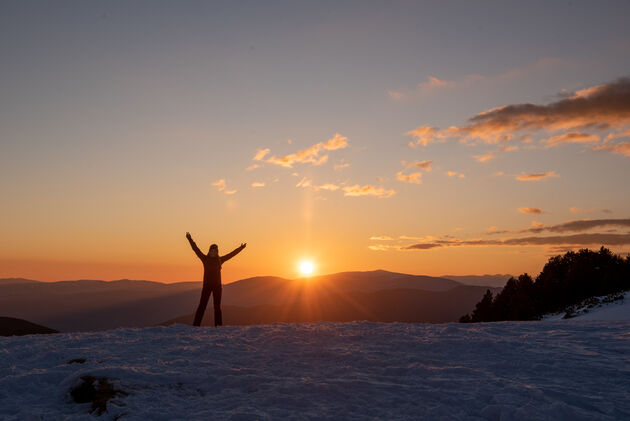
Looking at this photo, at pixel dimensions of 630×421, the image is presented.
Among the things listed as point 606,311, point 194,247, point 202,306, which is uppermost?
point 194,247

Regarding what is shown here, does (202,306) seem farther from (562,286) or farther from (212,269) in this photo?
(562,286)

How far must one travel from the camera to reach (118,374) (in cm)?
677

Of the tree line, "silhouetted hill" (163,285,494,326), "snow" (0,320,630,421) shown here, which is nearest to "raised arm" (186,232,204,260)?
"snow" (0,320,630,421)

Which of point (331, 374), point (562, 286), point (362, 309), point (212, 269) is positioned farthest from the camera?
point (362, 309)

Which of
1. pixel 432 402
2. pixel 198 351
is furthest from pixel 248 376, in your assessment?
pixel 432 402

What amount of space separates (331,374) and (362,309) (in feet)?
505

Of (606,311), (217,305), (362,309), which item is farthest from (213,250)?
(362,309)

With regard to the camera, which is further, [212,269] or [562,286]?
[562,286]

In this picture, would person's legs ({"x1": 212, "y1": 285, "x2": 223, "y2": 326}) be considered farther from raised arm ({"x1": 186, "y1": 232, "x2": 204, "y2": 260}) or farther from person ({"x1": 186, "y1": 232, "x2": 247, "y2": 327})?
raised arm ({"x1": 186, "y1": 232, "x2": 204, "y2": 260})

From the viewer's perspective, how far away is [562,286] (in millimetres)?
23906

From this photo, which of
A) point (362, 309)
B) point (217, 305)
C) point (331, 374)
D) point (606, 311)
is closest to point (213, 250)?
point (217, 305)

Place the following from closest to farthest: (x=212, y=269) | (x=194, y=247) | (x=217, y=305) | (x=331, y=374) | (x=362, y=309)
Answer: (x=331, y=374) → (x=217, y=305) → (x=212, y=269) → (x=194, y=247) → (x=362, y=309)

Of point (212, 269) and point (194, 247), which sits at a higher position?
point (194, 247)

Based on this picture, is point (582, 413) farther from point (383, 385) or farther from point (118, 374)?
point (118, 374)
